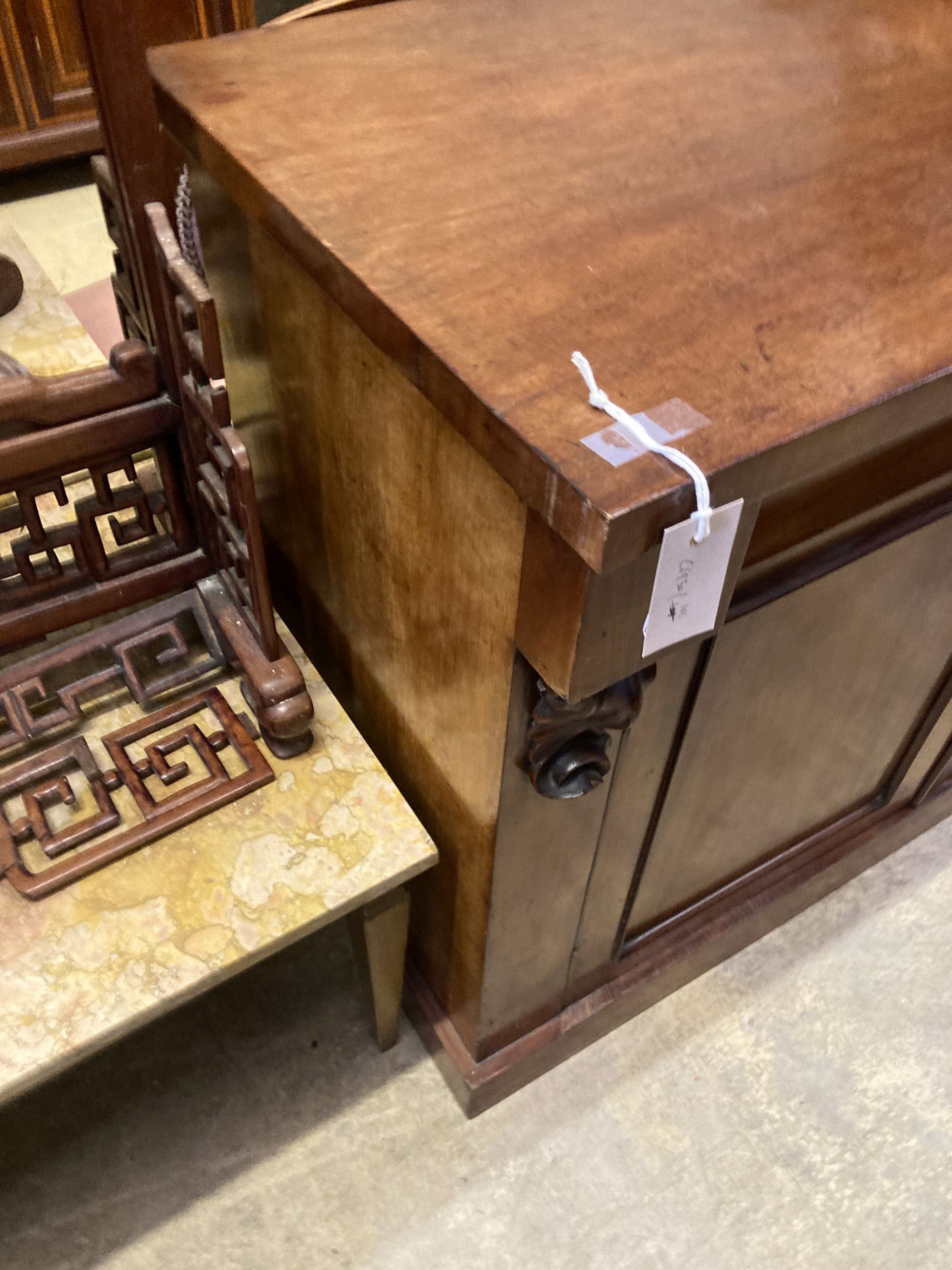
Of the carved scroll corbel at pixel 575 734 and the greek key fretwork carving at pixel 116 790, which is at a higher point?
the carved scroll corbel at pixel 575 734

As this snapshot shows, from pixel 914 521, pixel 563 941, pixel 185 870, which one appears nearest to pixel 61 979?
pixel 185 870

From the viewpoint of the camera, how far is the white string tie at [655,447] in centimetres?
45

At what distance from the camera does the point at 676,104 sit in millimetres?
691

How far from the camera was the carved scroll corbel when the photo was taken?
0.62 m

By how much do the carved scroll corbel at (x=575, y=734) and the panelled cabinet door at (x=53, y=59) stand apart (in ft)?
6.37

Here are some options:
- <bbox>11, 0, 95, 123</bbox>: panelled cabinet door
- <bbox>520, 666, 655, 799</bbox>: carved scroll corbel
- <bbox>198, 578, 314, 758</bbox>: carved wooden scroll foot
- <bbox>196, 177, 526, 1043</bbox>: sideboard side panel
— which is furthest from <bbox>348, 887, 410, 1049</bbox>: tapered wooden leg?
<bbox>11, 0, 95, 123</bbox>: panelled cabinet door

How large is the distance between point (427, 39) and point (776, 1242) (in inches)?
44.2

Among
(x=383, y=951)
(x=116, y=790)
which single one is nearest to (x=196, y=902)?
(x=116, y=790)

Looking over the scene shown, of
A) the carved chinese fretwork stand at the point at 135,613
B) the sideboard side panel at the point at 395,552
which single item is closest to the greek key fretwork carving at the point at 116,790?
the carved chinese fretwork stand at the point at 135,613

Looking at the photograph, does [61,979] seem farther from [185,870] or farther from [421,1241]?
[421,1241]

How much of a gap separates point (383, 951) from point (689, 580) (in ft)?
1.84

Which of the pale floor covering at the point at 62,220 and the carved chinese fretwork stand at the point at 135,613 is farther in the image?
the pale floor covering at the point at 62,220

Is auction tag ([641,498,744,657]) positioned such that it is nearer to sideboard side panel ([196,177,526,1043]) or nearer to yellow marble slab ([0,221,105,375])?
sideboard side panel ([196,177,526,1043])

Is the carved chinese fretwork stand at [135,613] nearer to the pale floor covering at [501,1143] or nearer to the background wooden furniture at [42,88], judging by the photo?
the pale floor covering at [501,1143]
